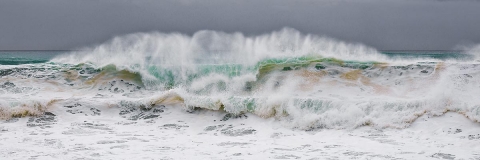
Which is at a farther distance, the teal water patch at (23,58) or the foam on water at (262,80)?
the teal water patch at (23,58)

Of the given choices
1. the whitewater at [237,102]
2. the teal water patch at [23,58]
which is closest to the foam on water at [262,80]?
the whitewater at [237,102]

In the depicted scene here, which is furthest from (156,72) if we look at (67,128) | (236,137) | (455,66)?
(455,66)

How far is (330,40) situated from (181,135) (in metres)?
6.60

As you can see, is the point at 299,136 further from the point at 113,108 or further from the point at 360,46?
the point at 360,46

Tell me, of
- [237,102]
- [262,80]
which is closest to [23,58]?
[262,80]

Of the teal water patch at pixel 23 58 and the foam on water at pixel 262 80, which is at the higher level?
the foam on water at pixel 262 80

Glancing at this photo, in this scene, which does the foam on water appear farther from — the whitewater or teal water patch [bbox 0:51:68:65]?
teal water patch [bbox 0:51:68:65]

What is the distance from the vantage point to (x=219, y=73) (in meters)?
12.6

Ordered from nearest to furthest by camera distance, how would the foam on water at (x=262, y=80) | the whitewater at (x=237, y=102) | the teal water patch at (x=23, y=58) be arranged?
the whitewater at (x=237, y=102) < the foam on water at (x=262, y=80) < the teal water patch at (x=23, y=58)

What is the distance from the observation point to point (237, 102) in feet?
35.4

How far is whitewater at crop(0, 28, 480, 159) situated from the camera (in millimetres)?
8117

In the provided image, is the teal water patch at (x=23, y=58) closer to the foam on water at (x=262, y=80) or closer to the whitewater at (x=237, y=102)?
the whitewater at (x=237, y=102)

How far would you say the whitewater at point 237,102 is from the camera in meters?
8.12

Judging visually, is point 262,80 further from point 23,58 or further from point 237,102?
point 23,58
